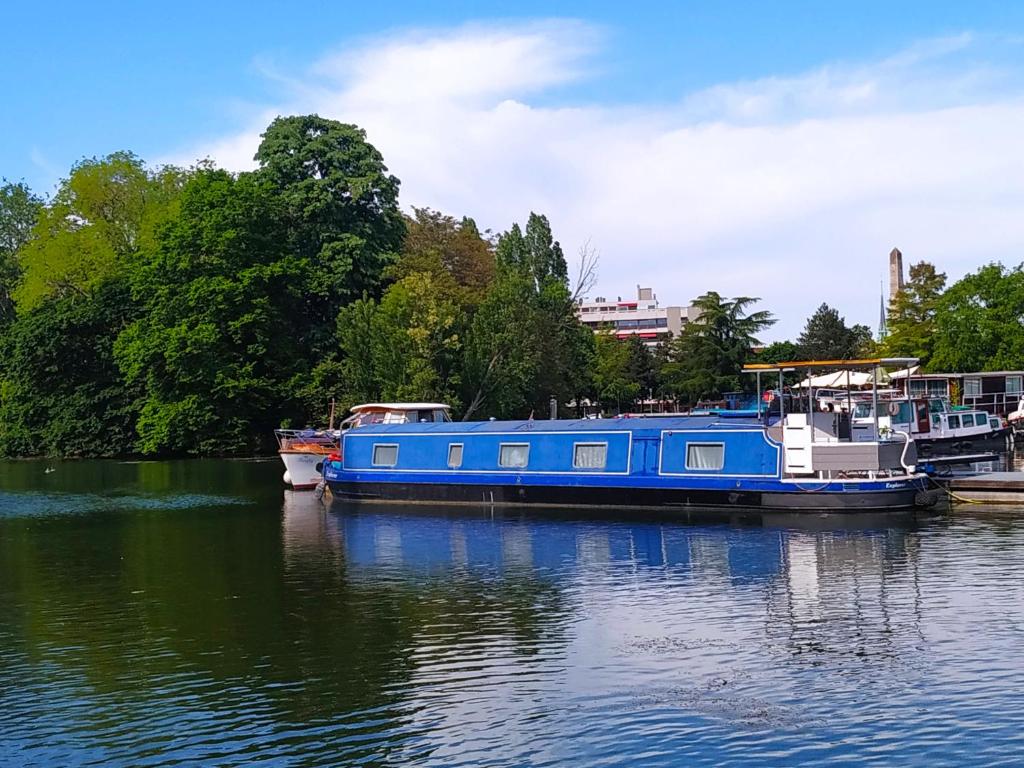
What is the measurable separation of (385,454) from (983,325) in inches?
2024

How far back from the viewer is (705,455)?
35.7 meters

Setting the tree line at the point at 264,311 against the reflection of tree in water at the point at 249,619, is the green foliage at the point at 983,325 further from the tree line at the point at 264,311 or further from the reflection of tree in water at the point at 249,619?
the reflection of tree in water at the point at 249,619

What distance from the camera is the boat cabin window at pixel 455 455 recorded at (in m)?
41.3

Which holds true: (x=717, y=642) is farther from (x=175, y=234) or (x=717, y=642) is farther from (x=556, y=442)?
(x=175, y=234)

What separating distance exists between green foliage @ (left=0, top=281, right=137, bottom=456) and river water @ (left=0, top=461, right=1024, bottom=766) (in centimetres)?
4881

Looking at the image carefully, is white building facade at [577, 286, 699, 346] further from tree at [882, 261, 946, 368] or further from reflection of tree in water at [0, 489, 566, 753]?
reflection of tree in water at [0, 489, 566, 753]

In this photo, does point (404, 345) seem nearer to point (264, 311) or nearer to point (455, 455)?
point (264, 311)

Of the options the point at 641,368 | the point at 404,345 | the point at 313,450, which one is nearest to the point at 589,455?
the point at 313,450

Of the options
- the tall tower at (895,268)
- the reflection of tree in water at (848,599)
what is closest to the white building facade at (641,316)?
the tall tower at (895,268)

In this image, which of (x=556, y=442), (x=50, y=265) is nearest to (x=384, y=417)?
(x=556, y=442)

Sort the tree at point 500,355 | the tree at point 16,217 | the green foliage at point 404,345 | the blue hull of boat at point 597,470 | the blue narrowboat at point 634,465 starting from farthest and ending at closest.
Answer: the tree at point 16,217 < the tree at point 500,355 < the green foliage at point 404,345 < the blue hull of boat at point 597,470 < the blue narrowboat at point 634,465

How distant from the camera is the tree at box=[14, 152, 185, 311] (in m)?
84.1

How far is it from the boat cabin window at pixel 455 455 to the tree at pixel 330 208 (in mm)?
36567

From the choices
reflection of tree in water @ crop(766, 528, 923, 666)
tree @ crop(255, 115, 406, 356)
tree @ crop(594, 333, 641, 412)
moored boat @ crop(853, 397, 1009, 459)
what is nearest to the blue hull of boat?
reflection of tree in water @ crop(766, 528, 923, 666)
